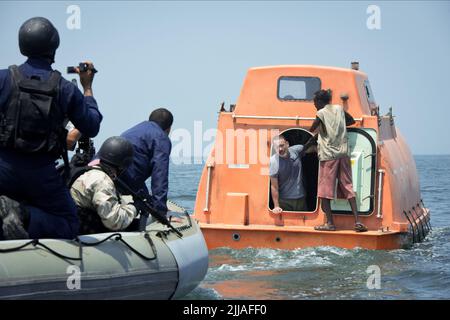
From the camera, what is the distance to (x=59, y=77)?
312 inches

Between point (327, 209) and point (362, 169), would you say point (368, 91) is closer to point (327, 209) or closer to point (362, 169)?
point (362, 169)

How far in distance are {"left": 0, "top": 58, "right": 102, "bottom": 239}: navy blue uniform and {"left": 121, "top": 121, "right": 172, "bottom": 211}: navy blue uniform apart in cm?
220

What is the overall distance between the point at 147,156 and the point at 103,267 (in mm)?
2671

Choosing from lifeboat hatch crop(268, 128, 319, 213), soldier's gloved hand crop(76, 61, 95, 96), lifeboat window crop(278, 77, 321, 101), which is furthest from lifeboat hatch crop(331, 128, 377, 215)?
soldier's gloved hand crop(76, 61, 95, 96)

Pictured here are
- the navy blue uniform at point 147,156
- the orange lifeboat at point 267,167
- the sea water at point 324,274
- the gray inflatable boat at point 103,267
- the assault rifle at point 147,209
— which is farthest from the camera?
the orange lifeboat at point 267,167

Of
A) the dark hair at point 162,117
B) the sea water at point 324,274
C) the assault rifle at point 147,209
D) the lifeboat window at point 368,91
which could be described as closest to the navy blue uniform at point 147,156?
the dark hair at point 162,117

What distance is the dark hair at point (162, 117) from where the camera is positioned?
435 inches

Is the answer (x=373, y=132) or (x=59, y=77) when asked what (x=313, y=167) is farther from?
(x=59, y=77)

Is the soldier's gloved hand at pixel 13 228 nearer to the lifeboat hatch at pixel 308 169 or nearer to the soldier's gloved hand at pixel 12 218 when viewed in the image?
the soldier's gloved hand at pixel 12 218

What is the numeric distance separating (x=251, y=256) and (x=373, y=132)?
2.29 meters

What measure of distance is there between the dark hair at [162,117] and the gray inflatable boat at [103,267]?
188cm

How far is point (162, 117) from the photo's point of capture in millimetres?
11047

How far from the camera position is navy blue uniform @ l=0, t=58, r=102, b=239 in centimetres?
778
